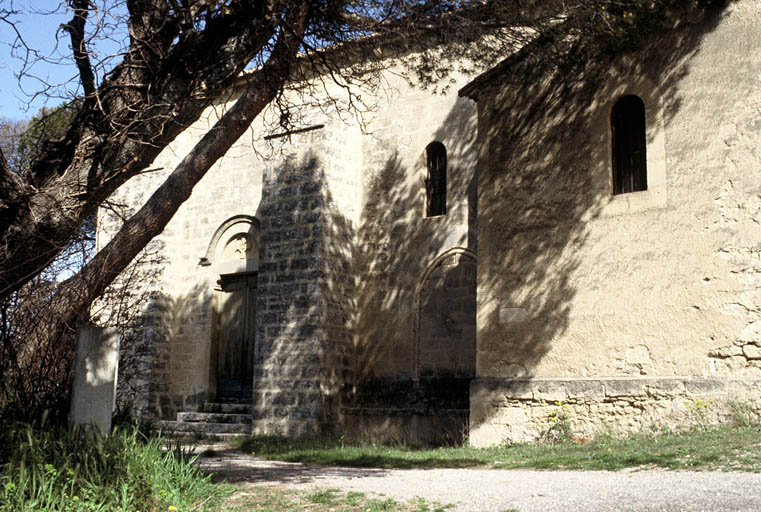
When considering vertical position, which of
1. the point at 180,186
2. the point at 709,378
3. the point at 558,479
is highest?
the point at 180,186

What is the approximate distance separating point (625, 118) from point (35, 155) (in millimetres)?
6941

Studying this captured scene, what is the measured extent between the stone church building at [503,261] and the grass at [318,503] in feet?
11.4

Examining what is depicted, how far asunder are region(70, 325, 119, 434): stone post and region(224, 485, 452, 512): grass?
51.9 inches

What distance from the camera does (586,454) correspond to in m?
7.91

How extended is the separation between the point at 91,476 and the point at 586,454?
477 centimetres

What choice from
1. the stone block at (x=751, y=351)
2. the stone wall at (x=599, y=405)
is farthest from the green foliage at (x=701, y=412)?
the stone block at (x=751, y=351)

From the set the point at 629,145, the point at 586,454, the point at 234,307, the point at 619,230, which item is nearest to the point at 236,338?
the point at 234,307

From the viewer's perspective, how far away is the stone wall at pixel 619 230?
8.77 meters

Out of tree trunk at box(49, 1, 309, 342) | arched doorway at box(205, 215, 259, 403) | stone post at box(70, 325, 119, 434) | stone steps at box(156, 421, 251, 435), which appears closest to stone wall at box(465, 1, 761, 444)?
tree trunk at box(49, 1, 309, 342)

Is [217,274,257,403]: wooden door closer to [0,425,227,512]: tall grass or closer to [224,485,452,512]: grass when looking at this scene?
[224,485,452,512]: grass

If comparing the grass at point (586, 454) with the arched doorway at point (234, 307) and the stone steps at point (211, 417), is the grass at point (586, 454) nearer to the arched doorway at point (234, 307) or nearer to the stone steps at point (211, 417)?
the stone steps at point (211, 417)

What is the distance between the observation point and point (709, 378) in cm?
859

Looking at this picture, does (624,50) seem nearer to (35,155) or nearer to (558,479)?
(558,479)

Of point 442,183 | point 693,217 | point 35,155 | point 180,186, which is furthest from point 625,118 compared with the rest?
point 35,155
